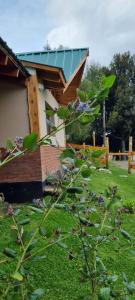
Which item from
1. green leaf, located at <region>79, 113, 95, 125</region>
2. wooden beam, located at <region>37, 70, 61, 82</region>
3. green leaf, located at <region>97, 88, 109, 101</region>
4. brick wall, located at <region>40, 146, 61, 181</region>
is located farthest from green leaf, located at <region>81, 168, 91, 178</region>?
wooden beam, located at <region>37, 70, 61, 82</region>

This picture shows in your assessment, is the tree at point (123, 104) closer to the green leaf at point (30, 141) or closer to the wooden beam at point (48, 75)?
the wooden beam at point (48, 75)

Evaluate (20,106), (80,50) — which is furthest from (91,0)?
(20,106)

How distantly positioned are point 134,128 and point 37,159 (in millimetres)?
33771

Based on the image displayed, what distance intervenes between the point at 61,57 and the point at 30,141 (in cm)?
1027

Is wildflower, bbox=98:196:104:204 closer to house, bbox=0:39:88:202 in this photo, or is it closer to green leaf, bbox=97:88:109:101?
green leaf, bbox=97:88:109:101

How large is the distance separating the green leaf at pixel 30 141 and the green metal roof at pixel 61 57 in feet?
31.6

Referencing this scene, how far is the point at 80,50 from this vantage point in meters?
12.0

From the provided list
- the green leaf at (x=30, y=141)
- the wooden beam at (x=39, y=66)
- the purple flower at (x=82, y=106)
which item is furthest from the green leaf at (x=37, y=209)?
the wooden beam at (x=39, y=66)

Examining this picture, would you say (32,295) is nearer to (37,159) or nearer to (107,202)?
(107,202)

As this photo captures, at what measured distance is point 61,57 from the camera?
11625mm

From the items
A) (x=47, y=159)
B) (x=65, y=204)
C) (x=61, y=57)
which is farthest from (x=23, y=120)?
(x=65, y=204)

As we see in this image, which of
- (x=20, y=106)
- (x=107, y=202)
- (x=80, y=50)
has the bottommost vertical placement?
(x=107, y=202)

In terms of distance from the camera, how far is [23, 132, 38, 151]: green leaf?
5.32 ft

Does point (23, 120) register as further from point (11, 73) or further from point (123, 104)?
point (123, 104)
